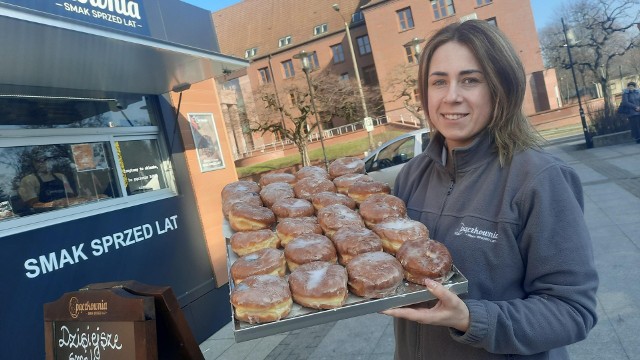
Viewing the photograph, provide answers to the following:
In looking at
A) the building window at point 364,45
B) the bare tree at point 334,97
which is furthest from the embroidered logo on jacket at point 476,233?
the building window at point 364,45

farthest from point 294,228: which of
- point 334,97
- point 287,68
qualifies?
point 287,68

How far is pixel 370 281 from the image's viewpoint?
170 centimetres

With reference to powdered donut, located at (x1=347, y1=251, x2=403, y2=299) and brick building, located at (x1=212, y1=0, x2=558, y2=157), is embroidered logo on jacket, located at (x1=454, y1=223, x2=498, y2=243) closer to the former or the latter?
powdered donut, located at (x1=347, y1=251, x2=403, y2=299)

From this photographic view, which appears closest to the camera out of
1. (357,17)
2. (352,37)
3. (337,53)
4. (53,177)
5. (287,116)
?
(53,177)

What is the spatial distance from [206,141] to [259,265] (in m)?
5.42

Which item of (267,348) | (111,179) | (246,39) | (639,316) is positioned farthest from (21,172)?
(246,39)

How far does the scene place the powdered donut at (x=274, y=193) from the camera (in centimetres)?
256

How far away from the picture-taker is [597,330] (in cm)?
387

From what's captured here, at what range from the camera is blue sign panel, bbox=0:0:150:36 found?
3.79 metres

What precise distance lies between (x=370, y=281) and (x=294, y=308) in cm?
33

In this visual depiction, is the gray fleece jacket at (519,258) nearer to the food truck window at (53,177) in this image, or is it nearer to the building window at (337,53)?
the food truck window at (53,177)

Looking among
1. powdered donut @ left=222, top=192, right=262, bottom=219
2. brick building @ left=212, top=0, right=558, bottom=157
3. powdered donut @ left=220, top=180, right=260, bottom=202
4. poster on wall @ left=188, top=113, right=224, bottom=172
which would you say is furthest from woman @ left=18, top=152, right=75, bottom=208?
brick building @ left=212, top=0, right=558, bottom=157

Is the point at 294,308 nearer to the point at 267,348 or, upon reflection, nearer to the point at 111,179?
the point at 267,348

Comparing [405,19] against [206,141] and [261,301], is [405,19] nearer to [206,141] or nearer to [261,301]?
[206,141]
